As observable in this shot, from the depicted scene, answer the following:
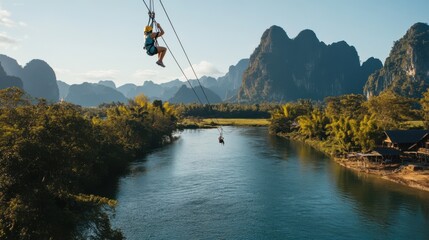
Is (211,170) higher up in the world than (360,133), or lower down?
lower down

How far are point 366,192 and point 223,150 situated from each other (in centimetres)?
2913

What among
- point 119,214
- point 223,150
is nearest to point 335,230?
point 119,214

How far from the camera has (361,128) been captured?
4591 cm

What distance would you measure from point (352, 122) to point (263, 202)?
24.3m

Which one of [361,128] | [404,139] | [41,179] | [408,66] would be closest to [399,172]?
[404,139]

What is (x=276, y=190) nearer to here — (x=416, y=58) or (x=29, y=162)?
(x=29, y=162)

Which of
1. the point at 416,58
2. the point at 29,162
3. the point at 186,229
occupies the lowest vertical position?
the point at 186,229

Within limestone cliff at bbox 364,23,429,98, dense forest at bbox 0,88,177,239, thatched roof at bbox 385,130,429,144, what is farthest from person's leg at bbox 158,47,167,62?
limestone cliff at bbox 364,23,429,98

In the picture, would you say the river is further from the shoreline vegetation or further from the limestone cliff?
the limestone cliff

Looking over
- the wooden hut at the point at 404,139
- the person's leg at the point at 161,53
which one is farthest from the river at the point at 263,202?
the person's leg at the point at 161,53

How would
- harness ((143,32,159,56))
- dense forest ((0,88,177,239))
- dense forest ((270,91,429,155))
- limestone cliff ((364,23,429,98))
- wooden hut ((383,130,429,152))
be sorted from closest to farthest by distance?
harness ((143,32,159,56)) < dense forest ((0,88,177,239)) < wooden hut ((383,130,429,152)) < dense forest ((270,91,429,155)) < limestone cliff ((364,23,429,98))

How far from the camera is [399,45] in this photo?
189 m

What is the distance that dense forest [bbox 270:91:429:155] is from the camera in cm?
4684

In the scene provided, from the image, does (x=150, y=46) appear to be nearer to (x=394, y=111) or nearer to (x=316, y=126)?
(x=394, y=111)
